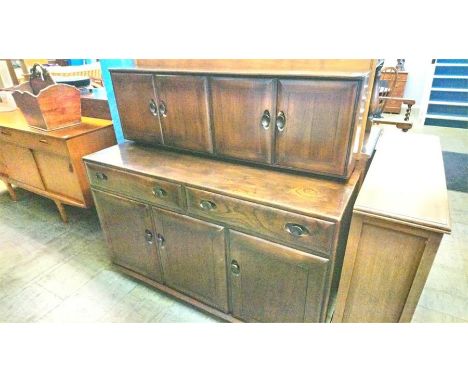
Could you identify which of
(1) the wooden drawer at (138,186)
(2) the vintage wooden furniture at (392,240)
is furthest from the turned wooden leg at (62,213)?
(2) the vintage wooden furniture at (392,240)

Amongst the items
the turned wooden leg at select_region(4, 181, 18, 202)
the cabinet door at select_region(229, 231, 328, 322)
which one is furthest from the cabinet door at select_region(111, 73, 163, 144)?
the turned wooden leg at select_region(4, 181, 18, 202)

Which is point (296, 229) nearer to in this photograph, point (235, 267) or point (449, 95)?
point (235, 267)

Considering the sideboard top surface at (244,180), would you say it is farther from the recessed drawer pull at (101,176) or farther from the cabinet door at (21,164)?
the cabinet door at (21,164)

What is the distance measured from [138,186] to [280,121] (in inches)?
28.3

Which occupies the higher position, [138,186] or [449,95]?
[138,186]

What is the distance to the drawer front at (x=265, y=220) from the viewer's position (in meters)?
0.93

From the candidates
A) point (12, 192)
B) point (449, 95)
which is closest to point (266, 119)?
point (12, 192)

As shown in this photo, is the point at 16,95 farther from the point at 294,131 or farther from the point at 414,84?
the point at 414,84

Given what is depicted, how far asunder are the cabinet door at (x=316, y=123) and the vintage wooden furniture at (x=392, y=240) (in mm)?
169

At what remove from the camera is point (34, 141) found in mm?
1910

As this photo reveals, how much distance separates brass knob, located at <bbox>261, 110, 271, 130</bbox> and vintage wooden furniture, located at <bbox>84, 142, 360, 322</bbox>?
0.20m

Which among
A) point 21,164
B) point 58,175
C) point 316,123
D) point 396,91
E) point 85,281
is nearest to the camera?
point 316,123

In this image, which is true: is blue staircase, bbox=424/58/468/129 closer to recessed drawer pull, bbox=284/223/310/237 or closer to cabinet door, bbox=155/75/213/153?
cabinet door, bbox=155/75/213/153
